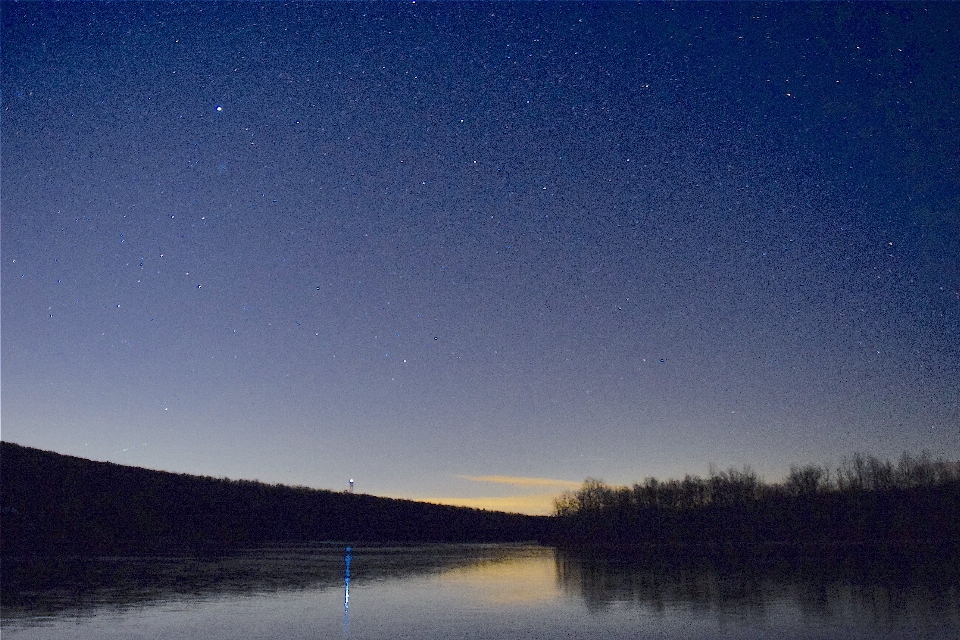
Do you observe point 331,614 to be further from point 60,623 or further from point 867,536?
point 867,536

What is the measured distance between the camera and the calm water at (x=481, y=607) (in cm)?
1934

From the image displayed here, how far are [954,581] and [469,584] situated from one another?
76.9 ft

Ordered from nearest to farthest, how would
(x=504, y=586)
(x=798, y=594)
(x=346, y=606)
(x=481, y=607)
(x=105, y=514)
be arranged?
(x=346, y=606) → (x=481, y=607) → (x=798, y=594) → (x=504, y=586) → (x=105, y=514)

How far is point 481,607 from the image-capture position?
25672mm

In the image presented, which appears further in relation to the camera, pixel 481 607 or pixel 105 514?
pixel 105 514

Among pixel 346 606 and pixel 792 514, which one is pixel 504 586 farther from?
pixel 792 514

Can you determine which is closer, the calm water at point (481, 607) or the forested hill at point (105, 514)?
the calm water at point (481, 607)

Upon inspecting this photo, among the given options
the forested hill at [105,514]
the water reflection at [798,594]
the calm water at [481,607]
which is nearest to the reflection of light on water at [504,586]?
the calm water at [481,607]

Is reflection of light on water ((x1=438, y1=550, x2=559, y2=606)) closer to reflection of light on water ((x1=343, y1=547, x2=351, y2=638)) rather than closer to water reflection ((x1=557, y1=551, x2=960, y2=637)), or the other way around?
water reflection ((x1=557, y1=551, x2=960, y2=637))

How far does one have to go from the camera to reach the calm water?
19344 mm

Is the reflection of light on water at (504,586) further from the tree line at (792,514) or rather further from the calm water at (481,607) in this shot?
the tree line at (792,514)

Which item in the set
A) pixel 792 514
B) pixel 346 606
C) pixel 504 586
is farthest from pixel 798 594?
pixel 792 514

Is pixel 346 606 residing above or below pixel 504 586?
above

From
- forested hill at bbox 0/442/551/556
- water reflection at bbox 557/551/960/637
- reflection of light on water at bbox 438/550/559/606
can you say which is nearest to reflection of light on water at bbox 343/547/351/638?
reflection of light on water at bbox 438/550/559/606
